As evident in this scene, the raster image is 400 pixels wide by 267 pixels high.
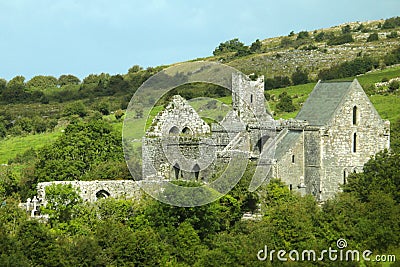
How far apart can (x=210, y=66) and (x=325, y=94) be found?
587 centimetres

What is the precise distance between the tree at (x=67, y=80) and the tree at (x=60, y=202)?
112155 millimetres

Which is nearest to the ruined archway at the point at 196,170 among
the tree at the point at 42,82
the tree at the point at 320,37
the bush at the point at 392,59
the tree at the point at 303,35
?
the bush at the point at 392,59

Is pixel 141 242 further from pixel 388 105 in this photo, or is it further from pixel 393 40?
pixel 393 40

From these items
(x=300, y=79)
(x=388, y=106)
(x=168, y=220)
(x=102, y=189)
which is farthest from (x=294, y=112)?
(x=168, y=220)

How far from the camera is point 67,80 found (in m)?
146

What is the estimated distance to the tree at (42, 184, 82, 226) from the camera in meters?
32.0

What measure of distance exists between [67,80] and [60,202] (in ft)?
380

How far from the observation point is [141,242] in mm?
28641

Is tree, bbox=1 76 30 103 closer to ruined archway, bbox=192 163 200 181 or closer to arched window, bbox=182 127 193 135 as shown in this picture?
arched window, bbox=182 127 193 135

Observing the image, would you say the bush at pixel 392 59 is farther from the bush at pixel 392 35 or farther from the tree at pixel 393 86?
the bush at pixel 392 35

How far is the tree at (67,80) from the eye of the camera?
14425cm

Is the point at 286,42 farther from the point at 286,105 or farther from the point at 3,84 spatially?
the point at 286,105

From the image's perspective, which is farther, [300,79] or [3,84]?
[3,84]

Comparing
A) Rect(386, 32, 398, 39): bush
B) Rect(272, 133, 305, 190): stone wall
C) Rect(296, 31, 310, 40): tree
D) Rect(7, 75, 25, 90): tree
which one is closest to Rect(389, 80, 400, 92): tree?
Rect(272, 133, 305, 190): stone wall
